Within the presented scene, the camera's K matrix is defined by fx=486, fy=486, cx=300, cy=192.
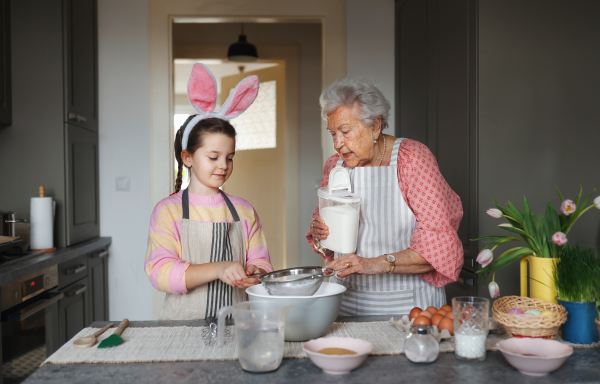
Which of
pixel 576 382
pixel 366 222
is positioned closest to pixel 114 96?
pixel 366 222

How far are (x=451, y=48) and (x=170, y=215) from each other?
5.06ft

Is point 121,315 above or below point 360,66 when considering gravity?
below

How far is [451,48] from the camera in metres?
2.25

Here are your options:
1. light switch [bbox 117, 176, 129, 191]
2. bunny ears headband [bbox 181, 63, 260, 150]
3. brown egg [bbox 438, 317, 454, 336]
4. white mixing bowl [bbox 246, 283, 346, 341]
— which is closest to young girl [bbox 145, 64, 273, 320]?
bunny ears headband [bbox 181, 63, 260, 150]

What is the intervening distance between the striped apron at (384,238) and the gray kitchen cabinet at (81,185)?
1.63 metres

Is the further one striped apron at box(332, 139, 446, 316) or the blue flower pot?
striped apron at box(332, 139, 446, 316)

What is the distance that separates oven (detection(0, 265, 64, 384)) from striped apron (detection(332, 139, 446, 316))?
1.24 meters

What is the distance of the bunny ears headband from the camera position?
1394 mm

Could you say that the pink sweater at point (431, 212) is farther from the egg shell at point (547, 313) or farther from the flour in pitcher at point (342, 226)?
the egg shell at point (547, 313)

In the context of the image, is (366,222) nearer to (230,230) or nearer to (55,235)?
(230,230)

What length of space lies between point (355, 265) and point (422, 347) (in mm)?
386

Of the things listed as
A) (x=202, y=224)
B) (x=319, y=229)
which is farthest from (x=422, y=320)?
(x=202, y=224)

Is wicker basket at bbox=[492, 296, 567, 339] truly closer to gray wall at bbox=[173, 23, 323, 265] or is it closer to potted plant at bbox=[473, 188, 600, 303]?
potted plant at bbox=[473, 188, 600, 303]

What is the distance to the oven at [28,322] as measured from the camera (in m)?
1.82
